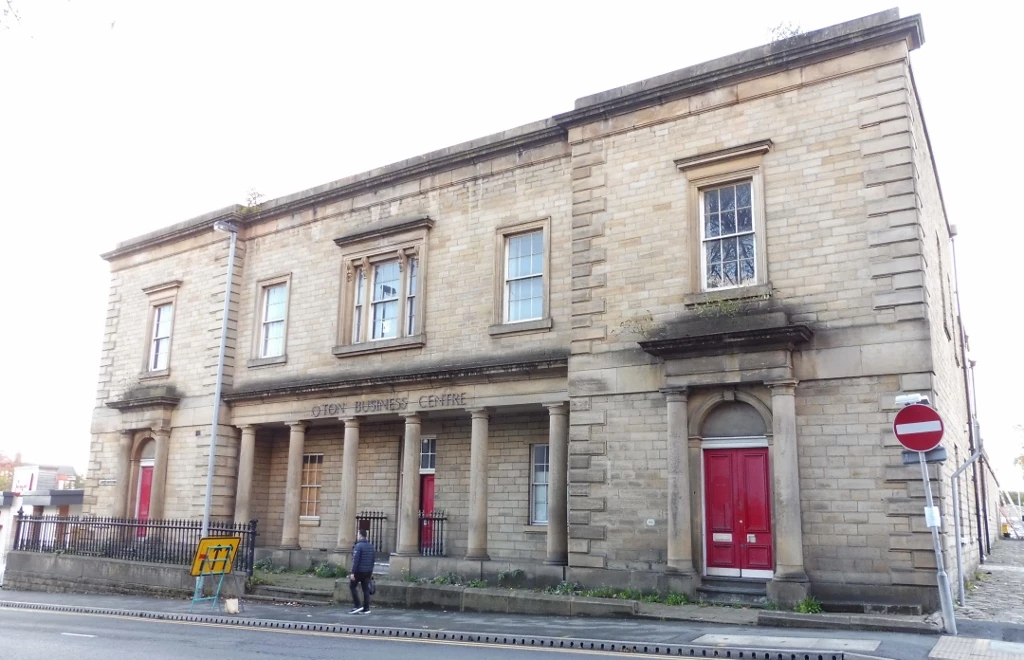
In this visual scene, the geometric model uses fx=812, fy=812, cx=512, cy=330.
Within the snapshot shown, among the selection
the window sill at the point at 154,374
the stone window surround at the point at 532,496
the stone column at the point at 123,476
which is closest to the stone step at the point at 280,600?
the stone window surround at the point at 532,496

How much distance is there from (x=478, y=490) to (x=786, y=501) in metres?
6.74

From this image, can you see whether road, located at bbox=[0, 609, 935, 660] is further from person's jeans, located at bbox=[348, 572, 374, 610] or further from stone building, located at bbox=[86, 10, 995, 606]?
stone building, located at bbox=[86, 10, 995, 606]

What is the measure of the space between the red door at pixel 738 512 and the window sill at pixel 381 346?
7.69m

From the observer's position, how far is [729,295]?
47.8ft

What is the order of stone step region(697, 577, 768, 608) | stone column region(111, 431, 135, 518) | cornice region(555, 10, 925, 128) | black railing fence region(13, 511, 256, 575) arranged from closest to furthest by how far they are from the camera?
stone step region(697, 577, 768, 608)
cornice region(555, 10, 925, 128)
black railing fence region(13, 511, 256, 575)
stone column region(111, 431, 135, 518)

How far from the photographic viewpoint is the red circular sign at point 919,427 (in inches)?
401

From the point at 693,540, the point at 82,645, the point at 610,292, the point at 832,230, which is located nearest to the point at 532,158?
the point at 610,292

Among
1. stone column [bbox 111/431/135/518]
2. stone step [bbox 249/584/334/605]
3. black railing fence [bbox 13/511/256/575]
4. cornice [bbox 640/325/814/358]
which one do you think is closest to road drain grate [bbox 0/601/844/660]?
stone step [bbox 249/584/334/605]

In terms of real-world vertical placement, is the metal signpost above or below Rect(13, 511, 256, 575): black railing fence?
above

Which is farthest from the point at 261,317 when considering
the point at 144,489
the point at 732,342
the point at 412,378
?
the point at 732,342

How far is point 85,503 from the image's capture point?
25.1m

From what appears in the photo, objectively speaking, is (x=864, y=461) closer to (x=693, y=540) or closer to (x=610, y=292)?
(x=693, y=540)

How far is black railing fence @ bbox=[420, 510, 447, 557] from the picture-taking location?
748 inches

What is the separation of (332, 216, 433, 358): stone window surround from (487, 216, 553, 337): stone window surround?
6.97ft
